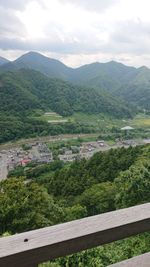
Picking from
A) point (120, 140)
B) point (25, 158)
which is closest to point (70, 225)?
point (25, 158)

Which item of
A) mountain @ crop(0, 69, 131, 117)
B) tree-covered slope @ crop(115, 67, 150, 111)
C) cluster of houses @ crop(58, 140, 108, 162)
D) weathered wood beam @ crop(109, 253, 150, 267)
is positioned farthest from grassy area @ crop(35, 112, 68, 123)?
weathered wood beam @ crop(109, 253, 150, 267)

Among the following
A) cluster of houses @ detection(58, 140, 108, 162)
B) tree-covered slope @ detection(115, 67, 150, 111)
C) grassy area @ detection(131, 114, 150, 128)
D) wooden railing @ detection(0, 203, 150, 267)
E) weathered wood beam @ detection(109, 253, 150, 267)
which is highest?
wooden railing @ detection(0, 203, 150, 267)

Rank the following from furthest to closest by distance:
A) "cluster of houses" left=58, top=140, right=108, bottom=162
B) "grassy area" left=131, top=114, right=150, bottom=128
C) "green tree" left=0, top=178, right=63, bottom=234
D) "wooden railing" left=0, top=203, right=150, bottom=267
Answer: "grassy area" left=131, top=114, right=150, bottom=128
"cluster of houses" left=58, top=140, right=108, bottom=162
"green tree" left=0, top=178, right=63, bottom=234
"wooden railing" left=0, top=203, right=150, bottom=267

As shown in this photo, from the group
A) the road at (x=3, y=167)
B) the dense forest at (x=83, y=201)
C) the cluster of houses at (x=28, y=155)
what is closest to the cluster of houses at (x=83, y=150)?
the cluster of houses at (x=28, y=155)

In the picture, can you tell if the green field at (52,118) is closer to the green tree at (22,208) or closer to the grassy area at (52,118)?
the grassy area at (52,118)

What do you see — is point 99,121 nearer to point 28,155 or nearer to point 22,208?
point 28,155

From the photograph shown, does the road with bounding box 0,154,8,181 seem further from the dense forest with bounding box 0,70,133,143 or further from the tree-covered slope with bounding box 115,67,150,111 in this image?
the tree-covered slope with bounding box 115,67,150,111

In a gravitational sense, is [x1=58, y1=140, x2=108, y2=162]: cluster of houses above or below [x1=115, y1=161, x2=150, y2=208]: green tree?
below

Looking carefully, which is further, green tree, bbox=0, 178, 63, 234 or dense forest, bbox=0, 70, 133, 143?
dense forest, bbox=0, 70, 133, 143
